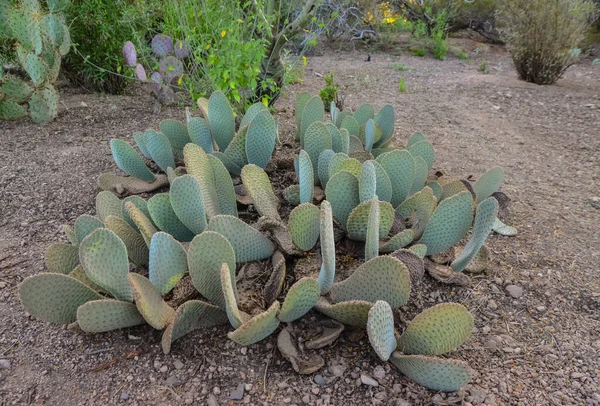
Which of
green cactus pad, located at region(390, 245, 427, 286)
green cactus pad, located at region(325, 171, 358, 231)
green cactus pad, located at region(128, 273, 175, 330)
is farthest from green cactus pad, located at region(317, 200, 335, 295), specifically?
green cactus pad, located at region(128, 273, 175, 330)

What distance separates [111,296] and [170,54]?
251cm

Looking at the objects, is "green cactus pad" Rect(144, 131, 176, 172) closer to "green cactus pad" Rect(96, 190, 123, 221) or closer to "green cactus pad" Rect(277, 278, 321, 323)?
"green cactus pad" Rect(96, 190, 123, 221)

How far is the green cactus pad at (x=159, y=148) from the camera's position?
224 cm

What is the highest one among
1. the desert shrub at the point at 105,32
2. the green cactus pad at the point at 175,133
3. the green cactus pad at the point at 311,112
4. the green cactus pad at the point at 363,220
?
the desert shrub at the point at 105,32

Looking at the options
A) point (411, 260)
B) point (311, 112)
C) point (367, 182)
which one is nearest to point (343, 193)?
point (367, 182)

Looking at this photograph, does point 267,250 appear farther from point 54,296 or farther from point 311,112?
point 311,112

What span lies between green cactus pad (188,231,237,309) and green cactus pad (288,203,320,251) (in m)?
0.31

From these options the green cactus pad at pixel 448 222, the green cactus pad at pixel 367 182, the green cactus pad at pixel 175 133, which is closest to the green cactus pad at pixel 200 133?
the green cactus pad at pixel 175 133

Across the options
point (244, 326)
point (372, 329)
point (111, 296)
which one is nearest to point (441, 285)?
point (372, 329)

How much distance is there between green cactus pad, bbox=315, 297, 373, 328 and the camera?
1333 millimetres

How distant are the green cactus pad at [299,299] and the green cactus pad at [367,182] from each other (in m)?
0.46

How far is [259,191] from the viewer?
1877 mm

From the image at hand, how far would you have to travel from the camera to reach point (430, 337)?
1.33 m

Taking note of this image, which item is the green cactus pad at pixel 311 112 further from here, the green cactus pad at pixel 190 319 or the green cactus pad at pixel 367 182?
the green cactus pad at pixel 190 319
